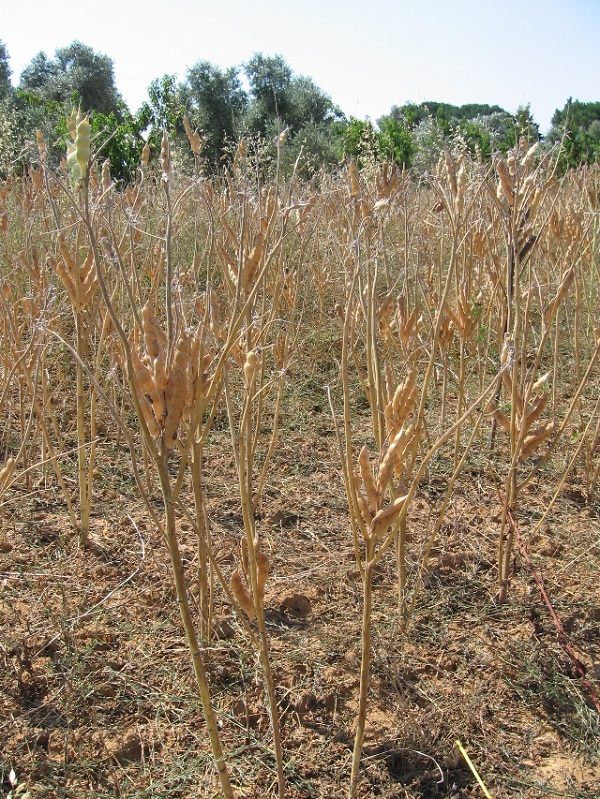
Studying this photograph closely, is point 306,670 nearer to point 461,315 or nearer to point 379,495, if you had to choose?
point 379,495

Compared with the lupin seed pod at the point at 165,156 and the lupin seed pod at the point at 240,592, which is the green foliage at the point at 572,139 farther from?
the lupin seed pod at the point at 240,592

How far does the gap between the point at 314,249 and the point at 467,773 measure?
3304 mm

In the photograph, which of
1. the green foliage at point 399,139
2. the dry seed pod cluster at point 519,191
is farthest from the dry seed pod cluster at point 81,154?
the green foliage at point 399,139

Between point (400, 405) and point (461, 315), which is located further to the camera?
point (461, 315)

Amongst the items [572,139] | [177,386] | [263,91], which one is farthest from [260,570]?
[263,91]

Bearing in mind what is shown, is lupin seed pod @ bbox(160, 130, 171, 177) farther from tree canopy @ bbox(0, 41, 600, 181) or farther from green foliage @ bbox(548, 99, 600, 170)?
green foliage @ bbox(548, 99, 600, 170)

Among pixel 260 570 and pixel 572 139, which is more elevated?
pixel 572 139

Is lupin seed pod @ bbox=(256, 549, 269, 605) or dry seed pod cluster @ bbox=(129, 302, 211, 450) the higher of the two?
dry seed pod cluster @ bbox=(129, 302, 211, 450)

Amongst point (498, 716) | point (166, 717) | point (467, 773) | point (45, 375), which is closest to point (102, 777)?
point (166, 717)

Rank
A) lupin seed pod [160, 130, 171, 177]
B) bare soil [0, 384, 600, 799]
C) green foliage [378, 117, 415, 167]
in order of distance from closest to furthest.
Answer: lupin seed pod [160, 130, 171, 177]
bare soil [0, 384, 600, 799]
green foliage [378, 117, 415, 167]

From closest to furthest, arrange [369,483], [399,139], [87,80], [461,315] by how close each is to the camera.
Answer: [369,483]
[461,315]
[399,139]
[87,80]

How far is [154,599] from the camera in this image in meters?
1.65

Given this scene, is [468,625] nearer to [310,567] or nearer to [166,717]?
[310,567]

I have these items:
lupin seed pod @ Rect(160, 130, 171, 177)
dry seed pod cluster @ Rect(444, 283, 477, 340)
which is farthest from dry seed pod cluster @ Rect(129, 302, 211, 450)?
dry seed pod cluster @ Rect(444, 283, 477, 340)
